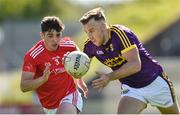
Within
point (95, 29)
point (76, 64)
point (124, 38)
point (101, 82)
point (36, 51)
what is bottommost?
point (101, 82)

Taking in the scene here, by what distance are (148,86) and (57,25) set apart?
164 cm

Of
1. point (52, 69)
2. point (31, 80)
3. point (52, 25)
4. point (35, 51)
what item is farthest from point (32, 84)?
point (52, 25)

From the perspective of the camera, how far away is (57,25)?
39.2 ft

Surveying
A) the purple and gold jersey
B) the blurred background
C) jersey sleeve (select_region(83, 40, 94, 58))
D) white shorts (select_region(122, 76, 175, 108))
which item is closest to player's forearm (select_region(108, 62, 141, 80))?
the purple and gold jersey

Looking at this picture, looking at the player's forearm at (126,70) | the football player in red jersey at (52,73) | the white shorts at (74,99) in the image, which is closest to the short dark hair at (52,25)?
the football player in red jersey at (52,73)

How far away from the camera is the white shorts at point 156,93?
11922mm

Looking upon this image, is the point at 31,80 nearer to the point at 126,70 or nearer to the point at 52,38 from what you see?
the point at 52,38

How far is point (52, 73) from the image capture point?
1222cm

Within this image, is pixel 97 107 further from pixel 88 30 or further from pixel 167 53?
pixel 88 30

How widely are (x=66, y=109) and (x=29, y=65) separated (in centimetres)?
87

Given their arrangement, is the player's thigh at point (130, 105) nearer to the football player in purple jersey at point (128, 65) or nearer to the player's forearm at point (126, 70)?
the football player in purple jersey at point (128, 65)

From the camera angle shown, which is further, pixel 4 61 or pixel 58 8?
pixel 58 8

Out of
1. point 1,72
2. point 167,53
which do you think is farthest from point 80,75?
point 1,72

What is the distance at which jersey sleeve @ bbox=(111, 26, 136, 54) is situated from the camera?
37.3ft
